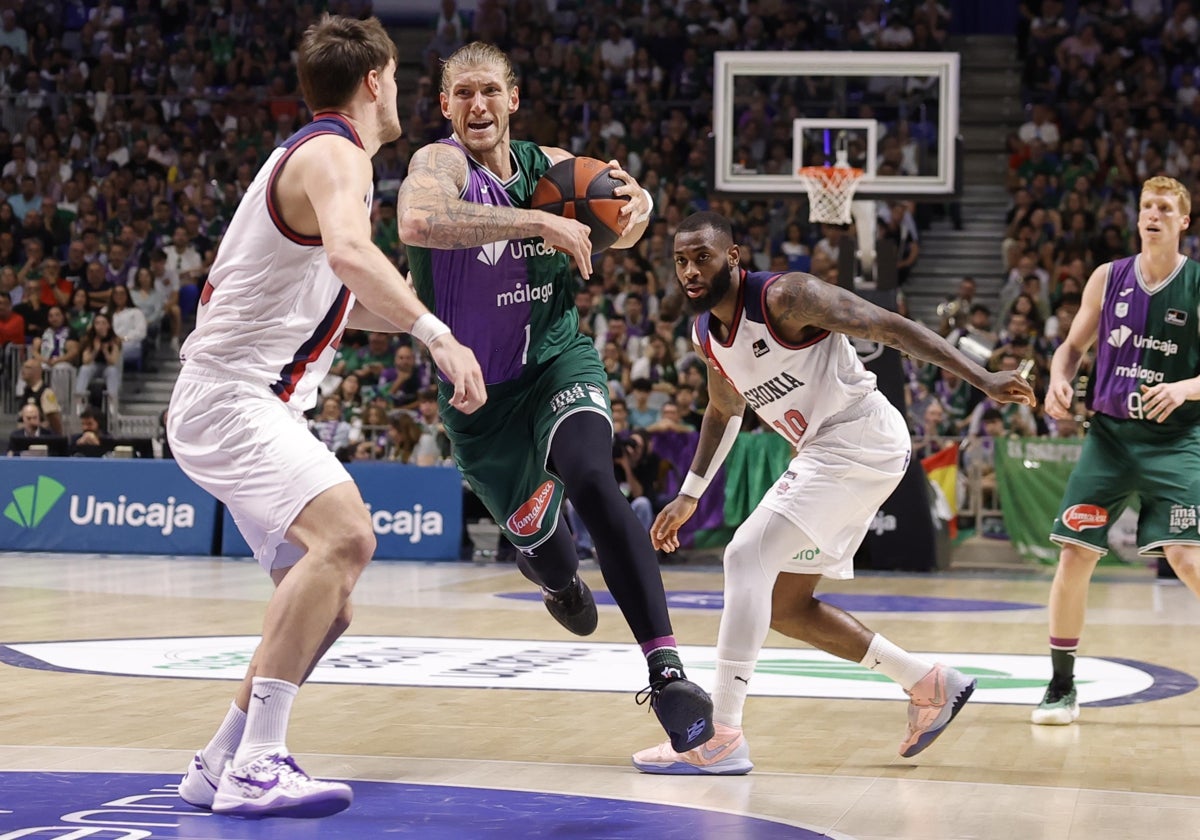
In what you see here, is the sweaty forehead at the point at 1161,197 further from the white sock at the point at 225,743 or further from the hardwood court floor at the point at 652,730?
the white sock at the point at 225,743

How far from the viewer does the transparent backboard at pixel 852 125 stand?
13.6 metres

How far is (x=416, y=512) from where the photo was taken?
571 inches

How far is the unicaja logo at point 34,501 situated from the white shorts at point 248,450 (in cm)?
1137

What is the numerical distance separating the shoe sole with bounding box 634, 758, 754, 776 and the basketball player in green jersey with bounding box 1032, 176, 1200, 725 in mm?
1710

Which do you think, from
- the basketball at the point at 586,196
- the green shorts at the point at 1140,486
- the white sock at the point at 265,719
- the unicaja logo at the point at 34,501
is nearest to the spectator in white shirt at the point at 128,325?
the unicaja logo at the point at 34,501

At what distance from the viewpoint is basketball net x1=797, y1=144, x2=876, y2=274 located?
1312 cm

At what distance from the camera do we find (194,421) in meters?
4.26

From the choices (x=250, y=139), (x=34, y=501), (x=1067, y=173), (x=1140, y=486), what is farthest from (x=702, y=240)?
(x=250, y=139)

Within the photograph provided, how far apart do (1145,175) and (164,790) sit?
55.3ft

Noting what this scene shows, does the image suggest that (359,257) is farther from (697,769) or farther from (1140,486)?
(1140,486)

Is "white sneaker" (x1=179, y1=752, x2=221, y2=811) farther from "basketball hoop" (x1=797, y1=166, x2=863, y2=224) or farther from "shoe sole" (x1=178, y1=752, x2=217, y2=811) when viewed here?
"basketball hoop" (x1=797, y1=166, x2=863, y2=224)

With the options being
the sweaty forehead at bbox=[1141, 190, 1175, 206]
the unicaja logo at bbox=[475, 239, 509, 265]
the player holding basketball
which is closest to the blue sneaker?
the player holding basketball

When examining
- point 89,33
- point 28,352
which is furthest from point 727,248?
point 89,33

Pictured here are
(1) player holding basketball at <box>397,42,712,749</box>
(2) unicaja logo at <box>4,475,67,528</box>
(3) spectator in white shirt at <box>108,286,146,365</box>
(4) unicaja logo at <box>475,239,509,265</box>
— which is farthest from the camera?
(3) spectator in white shirt at <box>108,286,146,365</box>
